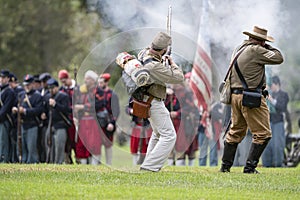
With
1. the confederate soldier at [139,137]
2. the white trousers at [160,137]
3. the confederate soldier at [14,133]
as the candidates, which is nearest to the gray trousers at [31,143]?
the confederate soldier at [14,133]

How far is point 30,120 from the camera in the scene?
1884 cm

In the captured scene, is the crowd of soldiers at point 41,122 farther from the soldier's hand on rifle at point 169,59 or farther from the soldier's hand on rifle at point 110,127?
the soldier's hand on rifle at point 169,59

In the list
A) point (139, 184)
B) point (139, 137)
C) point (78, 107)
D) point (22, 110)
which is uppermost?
point (78, 107)

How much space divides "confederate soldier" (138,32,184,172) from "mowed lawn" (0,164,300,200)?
31cm

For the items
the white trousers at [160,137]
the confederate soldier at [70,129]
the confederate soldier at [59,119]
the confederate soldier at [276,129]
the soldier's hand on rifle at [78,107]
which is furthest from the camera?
the confederate soldier at [70,129]

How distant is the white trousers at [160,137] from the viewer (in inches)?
492

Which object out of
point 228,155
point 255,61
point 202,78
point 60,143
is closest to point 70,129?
point 60,143

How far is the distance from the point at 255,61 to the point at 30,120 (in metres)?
7.66

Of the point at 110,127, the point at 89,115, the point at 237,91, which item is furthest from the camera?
the point at 110,127

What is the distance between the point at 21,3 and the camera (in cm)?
4025

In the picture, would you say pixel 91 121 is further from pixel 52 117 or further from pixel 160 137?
pixel 160 137

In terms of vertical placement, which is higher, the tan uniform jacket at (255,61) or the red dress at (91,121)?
the tan uniform jacket at (255,61)

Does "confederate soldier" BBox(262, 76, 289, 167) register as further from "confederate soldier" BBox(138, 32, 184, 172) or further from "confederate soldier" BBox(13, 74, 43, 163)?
"confederate soldier" BBox(138, 32, 184, 172)

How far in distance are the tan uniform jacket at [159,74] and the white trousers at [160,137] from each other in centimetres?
18
